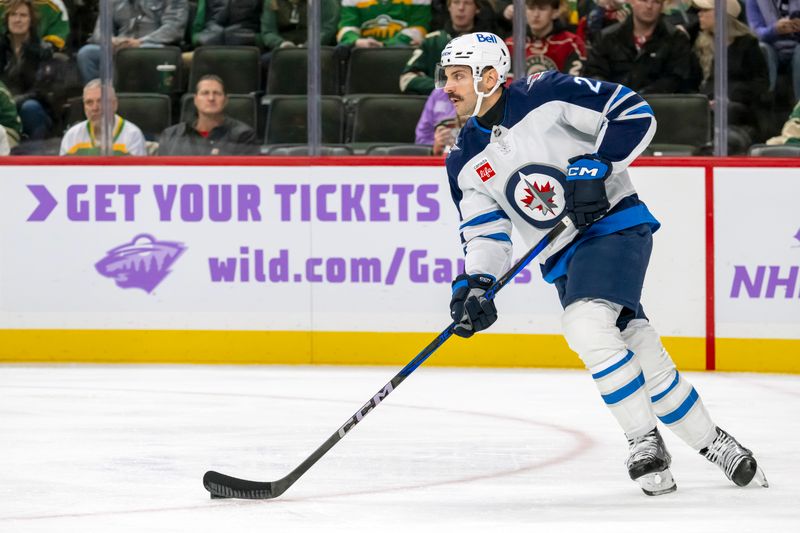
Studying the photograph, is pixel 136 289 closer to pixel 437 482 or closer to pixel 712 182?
pixel 712 182

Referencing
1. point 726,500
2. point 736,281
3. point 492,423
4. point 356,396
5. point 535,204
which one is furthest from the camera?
point 736,281

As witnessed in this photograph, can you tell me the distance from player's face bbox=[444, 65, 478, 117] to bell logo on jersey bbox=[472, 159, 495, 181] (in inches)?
5.3

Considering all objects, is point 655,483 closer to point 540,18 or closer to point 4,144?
point 540,18

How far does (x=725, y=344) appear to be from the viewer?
635 centimetres

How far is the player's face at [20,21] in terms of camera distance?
675 centimetres

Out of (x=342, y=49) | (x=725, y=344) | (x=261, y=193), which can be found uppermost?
(x=342, y=49)

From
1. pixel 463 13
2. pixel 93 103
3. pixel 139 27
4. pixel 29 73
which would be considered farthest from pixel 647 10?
pixel 29 73

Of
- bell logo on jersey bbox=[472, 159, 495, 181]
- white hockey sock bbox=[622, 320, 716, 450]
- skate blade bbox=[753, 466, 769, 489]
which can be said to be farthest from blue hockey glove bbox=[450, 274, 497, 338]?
skate blade bbox=[753, 466, 769, 489]

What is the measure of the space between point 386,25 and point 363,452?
2723 mm

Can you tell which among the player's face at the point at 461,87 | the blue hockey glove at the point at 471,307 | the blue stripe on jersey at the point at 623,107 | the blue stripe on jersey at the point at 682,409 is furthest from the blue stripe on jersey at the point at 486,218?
the blue stripe on jersey at the point at 682,409

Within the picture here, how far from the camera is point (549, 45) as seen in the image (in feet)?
21.2

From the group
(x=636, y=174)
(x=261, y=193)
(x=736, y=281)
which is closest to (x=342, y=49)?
(x=261, y=193)

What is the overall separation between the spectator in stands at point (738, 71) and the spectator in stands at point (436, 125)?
41.0 inches

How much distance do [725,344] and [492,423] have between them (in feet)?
5.47
